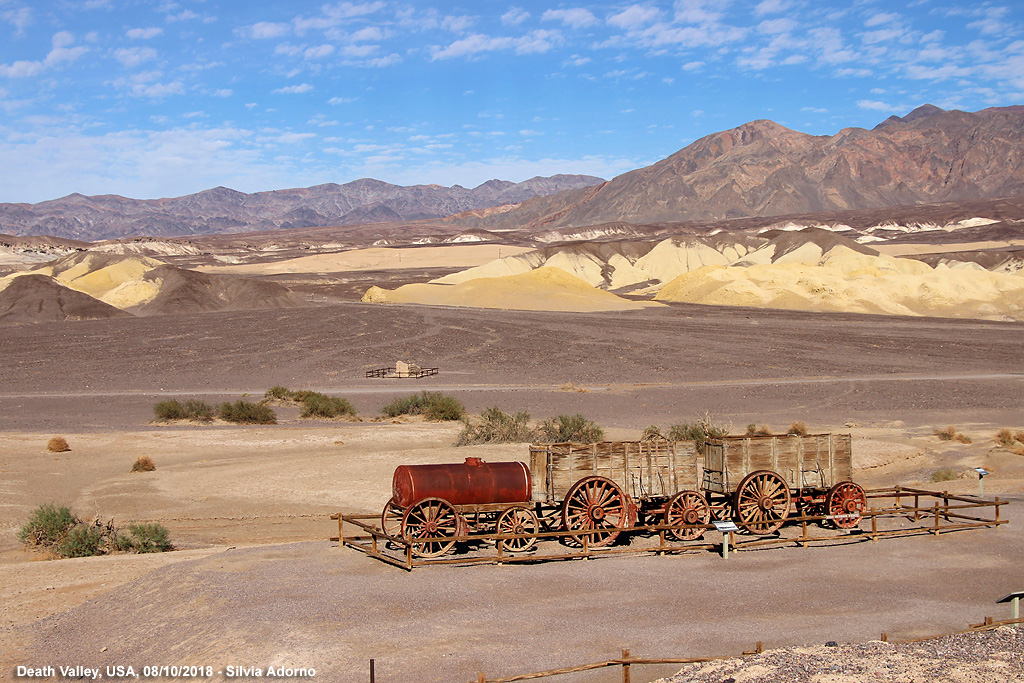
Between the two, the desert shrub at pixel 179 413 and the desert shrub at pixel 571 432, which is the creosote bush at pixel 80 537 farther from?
the desert shrub at pixel 179 413

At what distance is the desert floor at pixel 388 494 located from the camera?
11.0 meters

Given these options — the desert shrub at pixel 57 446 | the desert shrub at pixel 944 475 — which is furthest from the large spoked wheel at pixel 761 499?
the desert shrub at pixel 57 446

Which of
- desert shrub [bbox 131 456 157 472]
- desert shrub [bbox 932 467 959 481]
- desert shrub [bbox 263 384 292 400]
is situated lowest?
desert shrub [bbox 932 467 959 481]

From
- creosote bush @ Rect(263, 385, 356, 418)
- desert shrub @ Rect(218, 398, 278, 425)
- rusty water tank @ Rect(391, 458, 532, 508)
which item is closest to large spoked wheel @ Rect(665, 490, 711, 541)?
rusty water tank @ Rect(391, 458, 532, 508)

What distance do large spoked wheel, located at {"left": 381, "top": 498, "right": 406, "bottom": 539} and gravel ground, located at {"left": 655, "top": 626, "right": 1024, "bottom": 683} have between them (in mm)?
7216

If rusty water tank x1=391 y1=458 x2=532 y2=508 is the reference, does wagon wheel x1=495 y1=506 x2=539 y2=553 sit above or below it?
below

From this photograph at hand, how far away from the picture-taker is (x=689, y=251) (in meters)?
127

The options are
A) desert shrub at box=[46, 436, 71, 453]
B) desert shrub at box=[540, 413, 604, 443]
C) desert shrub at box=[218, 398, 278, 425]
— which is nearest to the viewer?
desert shrub at box=[46, 436, 71, 453]

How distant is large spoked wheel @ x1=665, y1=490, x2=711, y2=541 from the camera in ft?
51.8

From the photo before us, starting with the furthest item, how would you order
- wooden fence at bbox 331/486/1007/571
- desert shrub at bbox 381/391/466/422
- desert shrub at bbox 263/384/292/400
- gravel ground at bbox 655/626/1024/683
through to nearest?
desert shrub at bbox 263/384/292/400 → desert shrub at bbox 381/391/466/422 → wooden fence at bbox 331/486/1007/571 → gravel ground at bbox 655/626/1024/683

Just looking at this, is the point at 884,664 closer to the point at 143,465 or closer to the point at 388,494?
the point at 388,494

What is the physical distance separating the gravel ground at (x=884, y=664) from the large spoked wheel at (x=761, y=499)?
19.1ft

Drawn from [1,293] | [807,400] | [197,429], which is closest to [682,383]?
[807,400]

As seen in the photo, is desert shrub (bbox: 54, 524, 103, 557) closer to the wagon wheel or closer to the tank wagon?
the tank wagon
